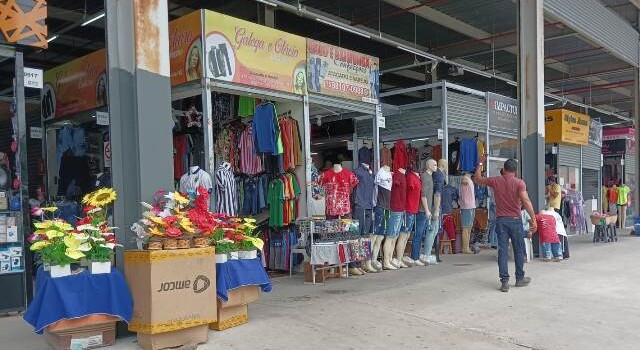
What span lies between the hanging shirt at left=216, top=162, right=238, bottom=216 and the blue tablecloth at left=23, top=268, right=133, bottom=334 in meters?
3.17

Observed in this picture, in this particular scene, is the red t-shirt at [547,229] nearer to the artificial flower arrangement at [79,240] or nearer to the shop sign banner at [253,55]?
the shop sign banner at [253,55]

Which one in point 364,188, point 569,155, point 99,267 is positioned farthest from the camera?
point 569,155

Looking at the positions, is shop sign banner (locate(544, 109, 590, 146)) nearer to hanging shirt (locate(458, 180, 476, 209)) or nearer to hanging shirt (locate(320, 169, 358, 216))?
hanging shirt (locate(458, 180, 476, 209))

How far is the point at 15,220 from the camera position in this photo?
21.4 feet

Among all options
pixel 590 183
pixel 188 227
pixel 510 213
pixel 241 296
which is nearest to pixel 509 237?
pixel 510 213

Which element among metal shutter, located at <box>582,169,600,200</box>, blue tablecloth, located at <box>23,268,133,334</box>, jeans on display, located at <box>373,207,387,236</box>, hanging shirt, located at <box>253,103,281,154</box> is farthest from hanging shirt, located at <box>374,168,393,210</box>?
metal shutter, located at <box>582,169,600,200</box>

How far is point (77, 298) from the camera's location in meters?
4.50

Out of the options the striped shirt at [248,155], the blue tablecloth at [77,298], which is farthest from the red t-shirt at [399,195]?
the blue tablecloth at [77,298]

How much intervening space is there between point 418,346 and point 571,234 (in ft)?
42.1

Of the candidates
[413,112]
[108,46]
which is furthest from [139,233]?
[413,112]

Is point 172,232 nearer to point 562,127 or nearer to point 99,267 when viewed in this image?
point 99,267

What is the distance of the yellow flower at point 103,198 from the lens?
5023 mm

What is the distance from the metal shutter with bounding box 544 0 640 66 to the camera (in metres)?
11.9

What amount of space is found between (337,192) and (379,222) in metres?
1.04
